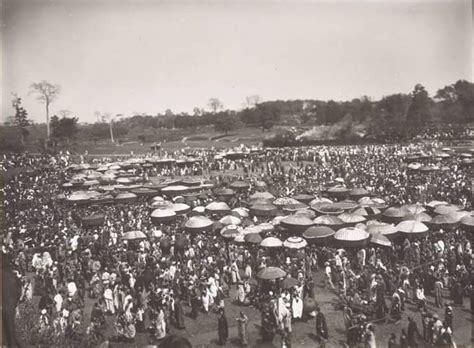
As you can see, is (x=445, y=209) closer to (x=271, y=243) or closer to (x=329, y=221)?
(x=329, y=221)

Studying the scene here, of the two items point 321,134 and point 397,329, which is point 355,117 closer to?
point 321,134

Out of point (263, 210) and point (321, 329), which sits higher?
point (263, 210)

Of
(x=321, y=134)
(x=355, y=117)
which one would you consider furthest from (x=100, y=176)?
(x=355, y=117)

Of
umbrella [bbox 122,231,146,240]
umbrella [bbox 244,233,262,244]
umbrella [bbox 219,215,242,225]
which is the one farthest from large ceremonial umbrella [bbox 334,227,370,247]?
umbrella [bbox 122,231,146,240]

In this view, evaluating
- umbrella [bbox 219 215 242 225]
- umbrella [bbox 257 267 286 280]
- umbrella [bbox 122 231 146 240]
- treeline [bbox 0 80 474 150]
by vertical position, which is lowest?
umbrella [bbox 257 267 286 280]

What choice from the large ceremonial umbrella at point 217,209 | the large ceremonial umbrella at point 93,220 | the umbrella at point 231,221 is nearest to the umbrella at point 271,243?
the umbrella at point 231,221

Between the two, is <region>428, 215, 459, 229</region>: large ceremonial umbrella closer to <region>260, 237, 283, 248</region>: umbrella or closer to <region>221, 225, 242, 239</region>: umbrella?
<region>260, 237, 283, 248</region>: umbrella

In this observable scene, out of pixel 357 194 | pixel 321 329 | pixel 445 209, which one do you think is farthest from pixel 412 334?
pixel 357 194
